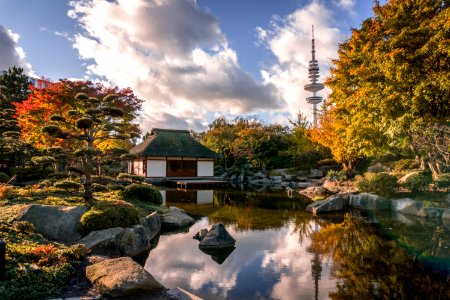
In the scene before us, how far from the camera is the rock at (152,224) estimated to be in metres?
9.17

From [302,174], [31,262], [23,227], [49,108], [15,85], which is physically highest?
[15,85]

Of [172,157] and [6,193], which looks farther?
[172,157]

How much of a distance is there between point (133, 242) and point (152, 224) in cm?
206

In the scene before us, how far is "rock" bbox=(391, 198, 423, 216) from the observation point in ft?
42.2

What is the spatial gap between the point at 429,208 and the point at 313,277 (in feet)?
30.1

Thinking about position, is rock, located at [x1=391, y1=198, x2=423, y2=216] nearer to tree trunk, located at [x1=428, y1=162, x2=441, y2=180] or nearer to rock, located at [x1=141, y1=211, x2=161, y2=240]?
tree trunk, located at [x1=428, y1=162, x2=441, y2=180]

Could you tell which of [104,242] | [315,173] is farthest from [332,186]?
[104,242]

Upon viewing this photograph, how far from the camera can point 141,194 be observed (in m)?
12.7

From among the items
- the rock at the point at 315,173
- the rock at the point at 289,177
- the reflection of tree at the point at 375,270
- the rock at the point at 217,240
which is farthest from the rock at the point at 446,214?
the rock at the point at 315,173

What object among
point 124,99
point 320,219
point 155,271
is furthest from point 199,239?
point 124,99

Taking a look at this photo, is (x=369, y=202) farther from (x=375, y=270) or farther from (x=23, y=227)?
(x=23, y=227)

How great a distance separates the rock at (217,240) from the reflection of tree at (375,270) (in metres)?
2.40

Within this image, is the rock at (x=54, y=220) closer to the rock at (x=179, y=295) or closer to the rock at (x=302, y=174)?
the rock at (x=179, y=295)

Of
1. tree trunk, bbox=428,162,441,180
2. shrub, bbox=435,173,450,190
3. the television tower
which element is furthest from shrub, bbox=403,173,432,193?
the television tower
